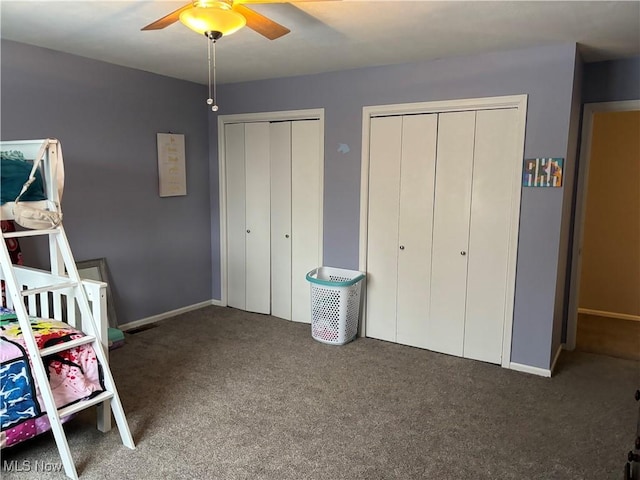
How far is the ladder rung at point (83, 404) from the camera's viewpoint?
2318 mm

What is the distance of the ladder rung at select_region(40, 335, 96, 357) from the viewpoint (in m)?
2.30

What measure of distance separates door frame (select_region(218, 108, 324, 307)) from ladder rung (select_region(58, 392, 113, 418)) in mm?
2352

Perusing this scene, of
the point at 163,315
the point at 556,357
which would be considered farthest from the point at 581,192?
the point at 163,315

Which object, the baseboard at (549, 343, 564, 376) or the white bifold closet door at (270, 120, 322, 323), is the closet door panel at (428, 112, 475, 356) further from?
the white bifold closet door at (270, 120, 322, 323)

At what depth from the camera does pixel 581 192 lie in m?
3.83

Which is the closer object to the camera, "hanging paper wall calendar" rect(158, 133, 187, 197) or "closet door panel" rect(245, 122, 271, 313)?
"hanging paper wall calendar" rect(158, 133, 187, 197)

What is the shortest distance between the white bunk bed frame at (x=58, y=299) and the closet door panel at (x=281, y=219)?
2.20 meters

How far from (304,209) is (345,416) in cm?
211

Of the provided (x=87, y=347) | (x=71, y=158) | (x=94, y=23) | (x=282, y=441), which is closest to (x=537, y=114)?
(x=282, y=441)

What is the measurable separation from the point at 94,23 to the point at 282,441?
107 inches

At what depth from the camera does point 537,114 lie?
3.34m

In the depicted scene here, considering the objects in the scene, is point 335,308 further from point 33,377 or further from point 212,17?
point 212,17

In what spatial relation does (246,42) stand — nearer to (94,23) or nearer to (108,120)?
(94,23)

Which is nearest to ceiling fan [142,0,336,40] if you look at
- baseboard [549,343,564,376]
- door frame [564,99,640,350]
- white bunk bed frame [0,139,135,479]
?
white bunk bed frame [0,139,135,479]
